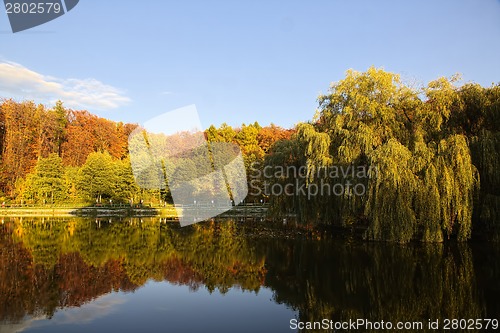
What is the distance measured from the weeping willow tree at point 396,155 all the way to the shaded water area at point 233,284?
129 cm

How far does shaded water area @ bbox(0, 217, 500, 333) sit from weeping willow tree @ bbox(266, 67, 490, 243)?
1285mm

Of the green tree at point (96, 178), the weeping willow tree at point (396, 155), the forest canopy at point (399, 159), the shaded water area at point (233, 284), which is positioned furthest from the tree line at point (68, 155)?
the shaded water area at point (233, 284)

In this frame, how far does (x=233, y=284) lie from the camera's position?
37.8 ft

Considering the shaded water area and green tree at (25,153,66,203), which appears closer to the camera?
the shaded water area

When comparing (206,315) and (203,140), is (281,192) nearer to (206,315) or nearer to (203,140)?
(206,315)

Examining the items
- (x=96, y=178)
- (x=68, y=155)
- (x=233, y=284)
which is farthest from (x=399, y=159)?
(x=68, y=155)

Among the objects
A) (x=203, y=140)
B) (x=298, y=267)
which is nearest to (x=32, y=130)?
(x=203, y=140)

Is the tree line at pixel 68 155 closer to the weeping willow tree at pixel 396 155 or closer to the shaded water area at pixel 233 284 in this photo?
the weeping willow tree at pixel 396 155

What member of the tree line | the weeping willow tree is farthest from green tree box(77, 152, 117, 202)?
the weeping willow tree

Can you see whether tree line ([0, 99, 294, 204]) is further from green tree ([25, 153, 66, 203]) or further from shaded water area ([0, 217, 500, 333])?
shaded water area ([0, 217, 500, 333])

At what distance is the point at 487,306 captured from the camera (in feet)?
28.9

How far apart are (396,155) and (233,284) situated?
880 centimetres

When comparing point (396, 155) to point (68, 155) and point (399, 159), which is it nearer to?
point (399, 159)

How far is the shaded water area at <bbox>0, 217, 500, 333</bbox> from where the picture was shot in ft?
27.9
